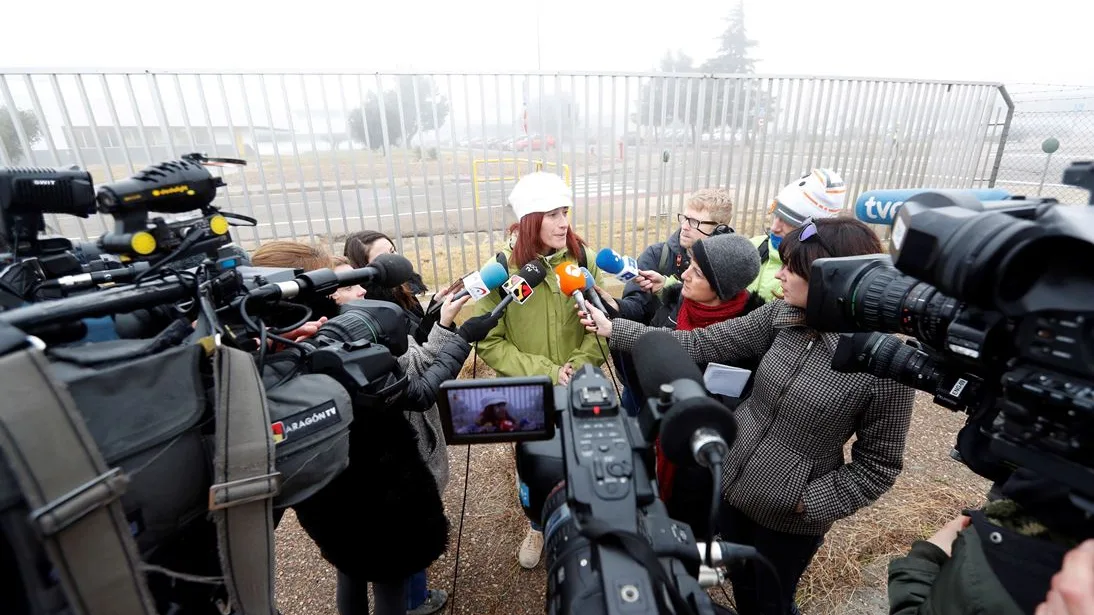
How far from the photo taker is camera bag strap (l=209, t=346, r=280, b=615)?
90 centimetres

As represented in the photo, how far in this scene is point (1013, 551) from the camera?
0.88m

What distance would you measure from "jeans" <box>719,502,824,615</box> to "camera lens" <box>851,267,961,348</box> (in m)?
1.11

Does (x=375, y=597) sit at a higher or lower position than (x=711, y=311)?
lower

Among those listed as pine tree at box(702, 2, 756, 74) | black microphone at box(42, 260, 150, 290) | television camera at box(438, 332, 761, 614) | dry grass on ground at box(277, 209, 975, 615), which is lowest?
dry grass on ground at box(277, 209, 975, 615)

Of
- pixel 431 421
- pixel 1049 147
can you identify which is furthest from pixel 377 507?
pixel 1049 147

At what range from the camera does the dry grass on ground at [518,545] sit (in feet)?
8.09

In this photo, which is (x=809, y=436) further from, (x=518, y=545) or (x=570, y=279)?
(x=518, y=545)

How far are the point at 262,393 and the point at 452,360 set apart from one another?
34.9 inches

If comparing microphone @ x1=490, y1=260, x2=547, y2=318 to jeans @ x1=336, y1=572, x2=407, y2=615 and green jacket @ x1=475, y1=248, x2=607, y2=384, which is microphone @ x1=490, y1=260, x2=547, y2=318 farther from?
jeans @ x1=336, y1=572, x2=407, y2=615

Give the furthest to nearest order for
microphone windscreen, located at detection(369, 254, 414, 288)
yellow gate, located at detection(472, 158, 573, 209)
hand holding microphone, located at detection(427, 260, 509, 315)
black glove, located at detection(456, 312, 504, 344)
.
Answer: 1. yellow gate, located at detection(472, 158, 573, 209)
2. hand holding microphone, located at detection(427, 260, 509, 315)
3. black glove, located at detection(456, 312, 504, 344)
4. microphone windscreen, located at detection(369, 254, 414, 288)

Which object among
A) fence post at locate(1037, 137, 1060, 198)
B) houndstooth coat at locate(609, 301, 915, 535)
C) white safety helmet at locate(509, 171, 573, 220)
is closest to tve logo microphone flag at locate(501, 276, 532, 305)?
white safety helmet at locate(509, 171, 573, 220)

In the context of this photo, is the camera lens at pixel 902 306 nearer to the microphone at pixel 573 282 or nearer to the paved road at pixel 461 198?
the microphone at pixel 573 282

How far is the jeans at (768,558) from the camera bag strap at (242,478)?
1639 millimetres

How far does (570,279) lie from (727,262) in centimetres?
69
